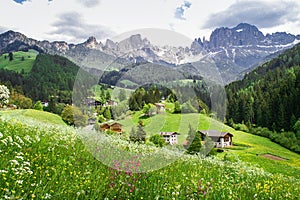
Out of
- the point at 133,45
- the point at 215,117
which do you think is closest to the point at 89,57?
the point at 133,45

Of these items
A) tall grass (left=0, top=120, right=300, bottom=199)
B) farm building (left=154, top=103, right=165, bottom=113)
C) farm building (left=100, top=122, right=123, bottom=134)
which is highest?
farm building (left=154, top=103, right=165, bottom=113)

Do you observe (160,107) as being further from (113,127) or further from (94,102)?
(94,102)

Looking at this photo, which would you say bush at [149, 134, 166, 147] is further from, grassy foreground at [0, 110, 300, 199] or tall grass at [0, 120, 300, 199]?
grassy foreground at [0, 110, 300, 199]

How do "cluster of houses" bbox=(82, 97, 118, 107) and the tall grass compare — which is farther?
"cluster of houses" bbox=(82, 97, 118, 107)

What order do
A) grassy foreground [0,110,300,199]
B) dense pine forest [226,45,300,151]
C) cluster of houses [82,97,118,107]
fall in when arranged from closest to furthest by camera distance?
grassy foreground [0,110,300,199] → cluster of houses [82,97,118,107] → dense pine forest [226,45,300,151]

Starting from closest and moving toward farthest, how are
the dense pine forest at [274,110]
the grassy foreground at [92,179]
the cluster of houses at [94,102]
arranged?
the grassy foreground at [92,179]
the cluster of houses at [94,102]
the dense pine forest at [274,110]

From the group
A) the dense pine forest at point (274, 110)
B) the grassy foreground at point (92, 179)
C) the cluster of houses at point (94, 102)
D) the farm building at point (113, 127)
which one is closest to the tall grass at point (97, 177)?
the grassy foreground at point (92, 179)

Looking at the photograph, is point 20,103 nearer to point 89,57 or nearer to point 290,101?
point 290,101

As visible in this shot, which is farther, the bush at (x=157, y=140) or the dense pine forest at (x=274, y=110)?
the dense pine forest at (x=274, y=110)

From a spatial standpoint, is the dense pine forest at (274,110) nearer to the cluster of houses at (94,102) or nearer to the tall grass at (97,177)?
the tall grass at (97,177)

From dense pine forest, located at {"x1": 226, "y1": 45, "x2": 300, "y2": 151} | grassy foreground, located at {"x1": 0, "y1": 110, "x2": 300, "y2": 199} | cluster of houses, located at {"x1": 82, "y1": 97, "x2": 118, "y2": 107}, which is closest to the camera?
grassy foreground, located at {"x1": 0, "y1": 110, "x2": 300, "y2": 199}

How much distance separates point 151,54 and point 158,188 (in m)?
3.18

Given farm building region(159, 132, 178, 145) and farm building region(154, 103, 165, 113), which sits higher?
farm building region(154, 103, 165, 113)

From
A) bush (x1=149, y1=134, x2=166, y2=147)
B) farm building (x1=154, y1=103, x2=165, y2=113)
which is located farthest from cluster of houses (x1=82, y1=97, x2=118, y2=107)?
bush (x1=149, y1=134, x2=166, y2=147)
